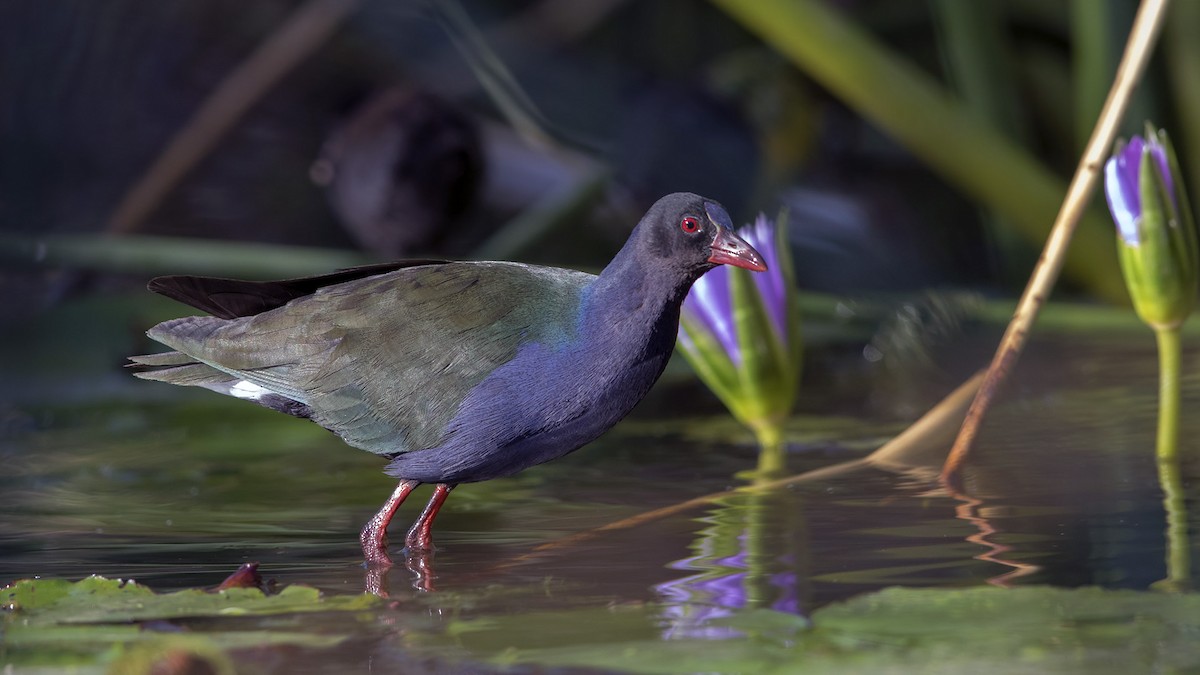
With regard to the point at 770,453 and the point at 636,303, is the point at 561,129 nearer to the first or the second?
the point at 770,453

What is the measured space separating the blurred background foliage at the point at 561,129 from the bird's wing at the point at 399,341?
3.18ft

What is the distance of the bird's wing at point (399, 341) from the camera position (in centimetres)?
158

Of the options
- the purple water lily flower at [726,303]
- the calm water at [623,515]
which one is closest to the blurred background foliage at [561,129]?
the calm water at [623,515]

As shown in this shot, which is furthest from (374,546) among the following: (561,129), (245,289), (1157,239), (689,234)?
(561,129)

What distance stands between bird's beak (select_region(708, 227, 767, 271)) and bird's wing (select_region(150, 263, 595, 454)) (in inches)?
6.2

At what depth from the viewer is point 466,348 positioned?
1581mm

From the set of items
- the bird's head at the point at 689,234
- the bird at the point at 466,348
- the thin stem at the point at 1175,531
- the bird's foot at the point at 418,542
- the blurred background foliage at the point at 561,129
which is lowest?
the thin stem at the point at 1175,531

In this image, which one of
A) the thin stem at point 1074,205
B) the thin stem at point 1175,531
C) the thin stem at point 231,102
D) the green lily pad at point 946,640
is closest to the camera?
the green lily pad at point 946,640

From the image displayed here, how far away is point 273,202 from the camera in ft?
13.3

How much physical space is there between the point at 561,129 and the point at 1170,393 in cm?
198

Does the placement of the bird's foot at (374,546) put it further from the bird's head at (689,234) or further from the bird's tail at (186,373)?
the bird's head at (689,234)

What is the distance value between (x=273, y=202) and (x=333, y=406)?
99.1 inches

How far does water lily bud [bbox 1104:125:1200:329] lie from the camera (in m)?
1.67

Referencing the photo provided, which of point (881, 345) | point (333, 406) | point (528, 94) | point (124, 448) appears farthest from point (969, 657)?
point (528, 94)
